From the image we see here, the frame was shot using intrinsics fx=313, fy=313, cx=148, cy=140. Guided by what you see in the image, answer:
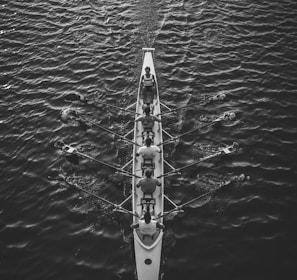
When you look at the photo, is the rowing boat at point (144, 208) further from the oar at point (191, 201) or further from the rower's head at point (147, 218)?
the rower's head at point (147, 218)

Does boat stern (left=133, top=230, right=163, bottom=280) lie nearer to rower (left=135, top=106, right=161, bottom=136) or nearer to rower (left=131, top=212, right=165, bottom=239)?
rower (left=131, top=212, right=165, bottom=239)

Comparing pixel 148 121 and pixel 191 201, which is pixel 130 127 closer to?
pixel 148 121

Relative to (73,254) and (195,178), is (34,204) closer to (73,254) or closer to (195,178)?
(73,254)

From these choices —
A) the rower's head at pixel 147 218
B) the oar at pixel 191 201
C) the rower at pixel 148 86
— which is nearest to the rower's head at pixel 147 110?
the rower at pixel 148 86

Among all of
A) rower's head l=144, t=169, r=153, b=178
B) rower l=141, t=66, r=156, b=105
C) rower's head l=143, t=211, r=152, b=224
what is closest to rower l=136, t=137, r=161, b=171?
rower's head l=144, t=169, r=153, b=178

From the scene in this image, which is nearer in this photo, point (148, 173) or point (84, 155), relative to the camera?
point (148, 173)

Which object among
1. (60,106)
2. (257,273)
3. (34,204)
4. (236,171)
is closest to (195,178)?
(236,171)

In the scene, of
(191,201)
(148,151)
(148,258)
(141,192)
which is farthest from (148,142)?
(148,258)
